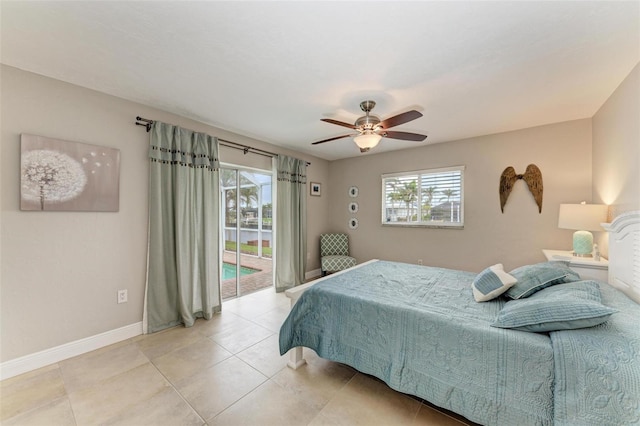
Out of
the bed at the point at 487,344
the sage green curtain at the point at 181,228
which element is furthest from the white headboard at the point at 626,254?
the sage green curtain at the point at 181,228

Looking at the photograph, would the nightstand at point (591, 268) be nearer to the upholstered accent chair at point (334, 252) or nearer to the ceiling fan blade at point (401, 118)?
the ceiling fan blade at point (401, 118)

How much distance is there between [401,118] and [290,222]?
2.76 m

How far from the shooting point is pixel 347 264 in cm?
466

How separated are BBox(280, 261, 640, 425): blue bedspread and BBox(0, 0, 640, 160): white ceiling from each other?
179cm

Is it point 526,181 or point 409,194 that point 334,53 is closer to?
point 409,194

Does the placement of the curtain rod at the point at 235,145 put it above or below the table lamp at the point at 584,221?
above

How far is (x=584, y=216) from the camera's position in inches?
100

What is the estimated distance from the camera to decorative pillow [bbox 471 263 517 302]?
182 centimetres

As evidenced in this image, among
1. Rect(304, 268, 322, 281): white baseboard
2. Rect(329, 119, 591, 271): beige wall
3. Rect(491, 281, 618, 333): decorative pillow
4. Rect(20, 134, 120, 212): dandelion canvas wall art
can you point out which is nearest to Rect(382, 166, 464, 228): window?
Rect(329, 119, 591, 271): beige wall

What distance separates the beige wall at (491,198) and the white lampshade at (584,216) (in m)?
0.73

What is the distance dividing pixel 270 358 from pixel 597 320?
2298 millimetres

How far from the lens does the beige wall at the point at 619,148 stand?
1.99 m

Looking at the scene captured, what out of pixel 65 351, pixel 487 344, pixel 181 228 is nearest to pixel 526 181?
pixel 487 344

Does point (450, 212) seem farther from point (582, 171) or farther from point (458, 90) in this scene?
point (458, 90)
